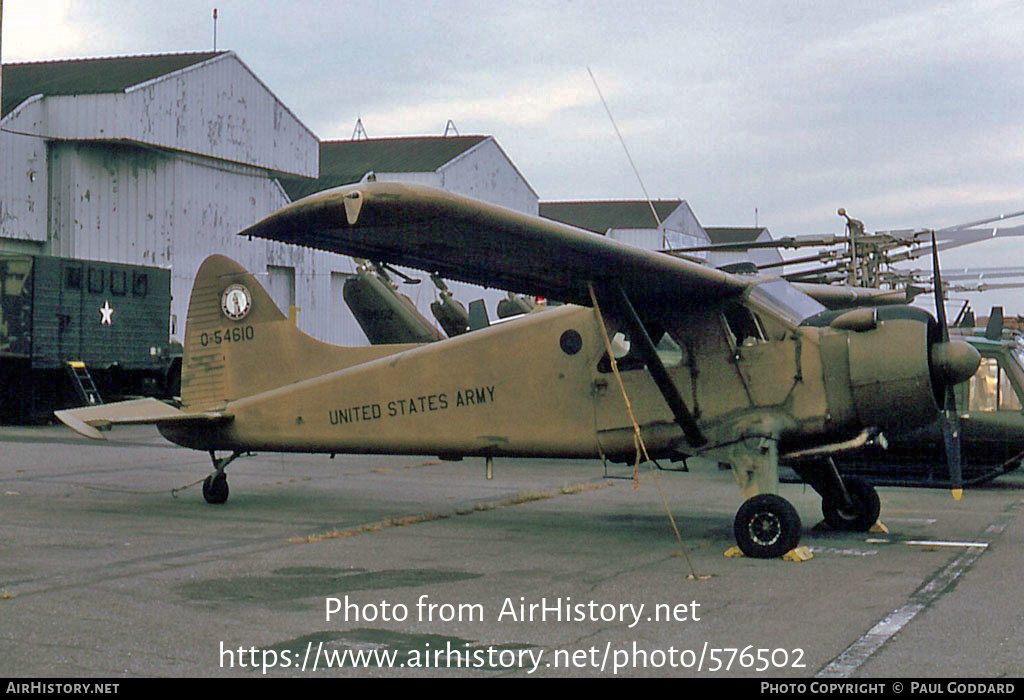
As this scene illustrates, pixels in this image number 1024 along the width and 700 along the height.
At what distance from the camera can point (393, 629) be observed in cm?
603

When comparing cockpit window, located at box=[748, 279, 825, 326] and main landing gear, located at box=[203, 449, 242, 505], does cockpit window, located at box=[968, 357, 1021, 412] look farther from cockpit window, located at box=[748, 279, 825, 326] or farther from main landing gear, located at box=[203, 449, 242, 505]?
main landing gear, located at box=[203, 449, 242, 505]

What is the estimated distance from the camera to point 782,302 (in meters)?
9.34

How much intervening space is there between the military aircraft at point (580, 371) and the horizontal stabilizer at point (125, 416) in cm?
3

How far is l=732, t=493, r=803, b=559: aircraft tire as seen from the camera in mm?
8414

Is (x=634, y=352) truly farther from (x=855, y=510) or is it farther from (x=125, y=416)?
(x=125, y=416)

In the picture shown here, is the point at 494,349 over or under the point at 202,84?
under

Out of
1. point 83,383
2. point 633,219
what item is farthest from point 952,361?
point 633,219

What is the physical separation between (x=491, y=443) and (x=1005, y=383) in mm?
8080

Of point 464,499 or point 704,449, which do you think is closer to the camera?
point 704,449

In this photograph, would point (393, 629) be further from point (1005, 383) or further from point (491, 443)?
point (1005, 383)

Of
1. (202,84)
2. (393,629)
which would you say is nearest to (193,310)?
(393,629)

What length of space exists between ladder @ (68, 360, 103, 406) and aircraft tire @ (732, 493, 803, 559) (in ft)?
57.8

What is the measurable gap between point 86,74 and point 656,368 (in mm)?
31788

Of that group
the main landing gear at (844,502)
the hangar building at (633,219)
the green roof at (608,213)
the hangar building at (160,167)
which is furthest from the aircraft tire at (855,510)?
the green roof at (608,213)
